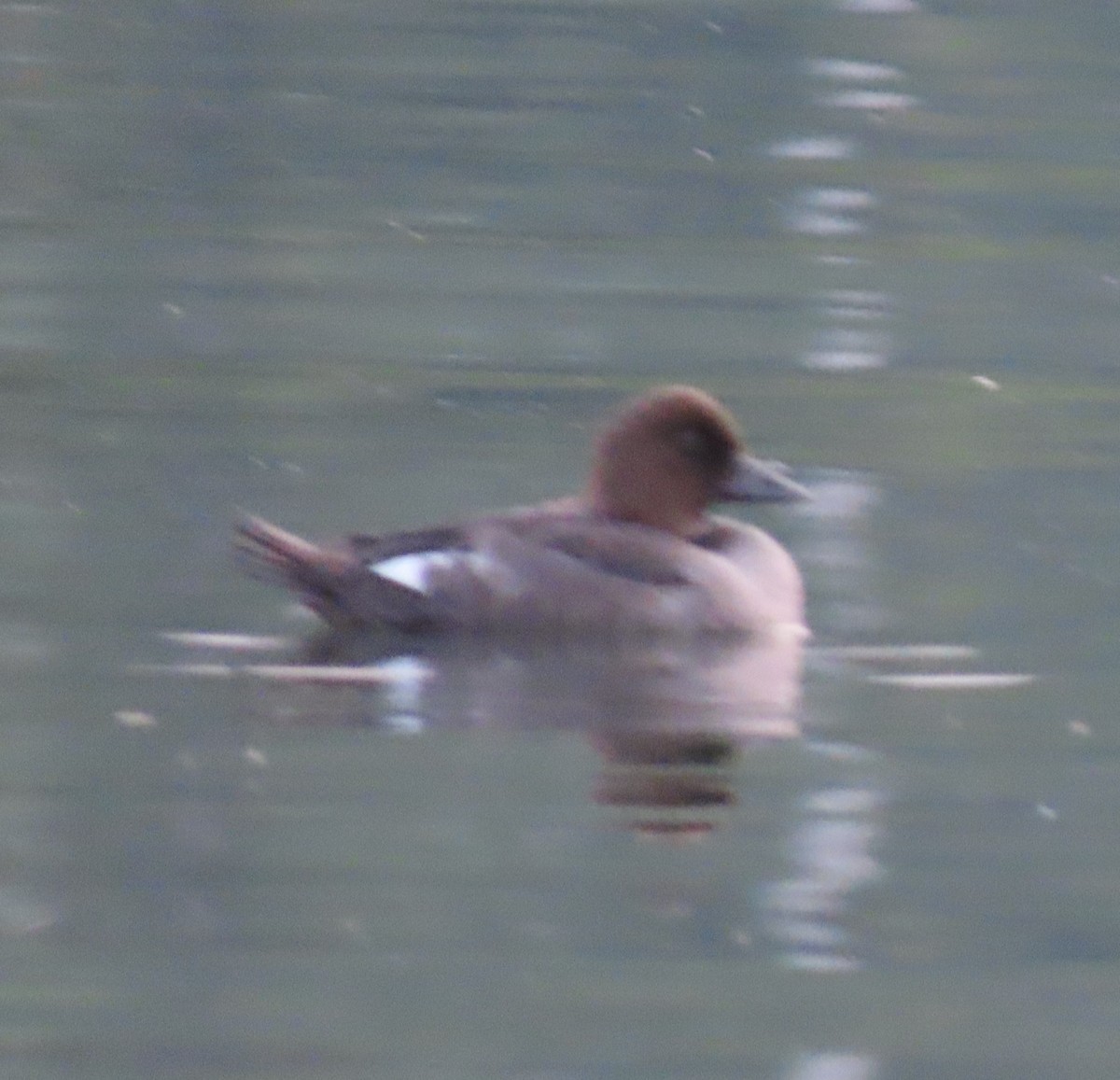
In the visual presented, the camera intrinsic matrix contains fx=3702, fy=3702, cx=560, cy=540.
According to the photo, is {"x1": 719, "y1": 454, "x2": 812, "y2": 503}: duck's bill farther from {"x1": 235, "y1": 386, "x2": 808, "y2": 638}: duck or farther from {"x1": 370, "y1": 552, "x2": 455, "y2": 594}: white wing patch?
{"x1": 370, "y1": 552, "x2": 455, "y2": 594}: white wing patch

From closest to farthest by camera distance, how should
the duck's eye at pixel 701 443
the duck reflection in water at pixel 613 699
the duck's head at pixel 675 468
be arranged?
1. the duck reflection in water at pixel 613 699
2. the duck's head at pixel 675 468
3. the duck's eye at pixel 701 443

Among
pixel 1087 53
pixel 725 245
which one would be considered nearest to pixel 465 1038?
pixel 725 245

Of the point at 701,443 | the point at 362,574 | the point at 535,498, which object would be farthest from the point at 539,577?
the point at 535,498

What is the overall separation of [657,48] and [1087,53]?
2546 millimetres

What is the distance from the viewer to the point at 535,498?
35.5ft

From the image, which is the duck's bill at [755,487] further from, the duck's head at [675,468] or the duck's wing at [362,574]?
the duck's wing at [362,574]

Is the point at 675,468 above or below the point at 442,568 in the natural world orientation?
above

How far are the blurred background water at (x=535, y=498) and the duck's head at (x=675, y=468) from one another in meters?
0.32

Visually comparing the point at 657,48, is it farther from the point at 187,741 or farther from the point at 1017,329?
the point at 187,741

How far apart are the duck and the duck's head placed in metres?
0.12

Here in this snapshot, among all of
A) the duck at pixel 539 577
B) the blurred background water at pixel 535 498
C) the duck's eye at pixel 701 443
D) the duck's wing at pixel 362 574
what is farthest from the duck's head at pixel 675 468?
the duck's wing at pixel 362 574

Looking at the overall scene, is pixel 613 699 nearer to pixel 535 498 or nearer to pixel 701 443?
pixel 701 443

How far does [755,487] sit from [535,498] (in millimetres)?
958

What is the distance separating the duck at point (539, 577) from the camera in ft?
30.4
